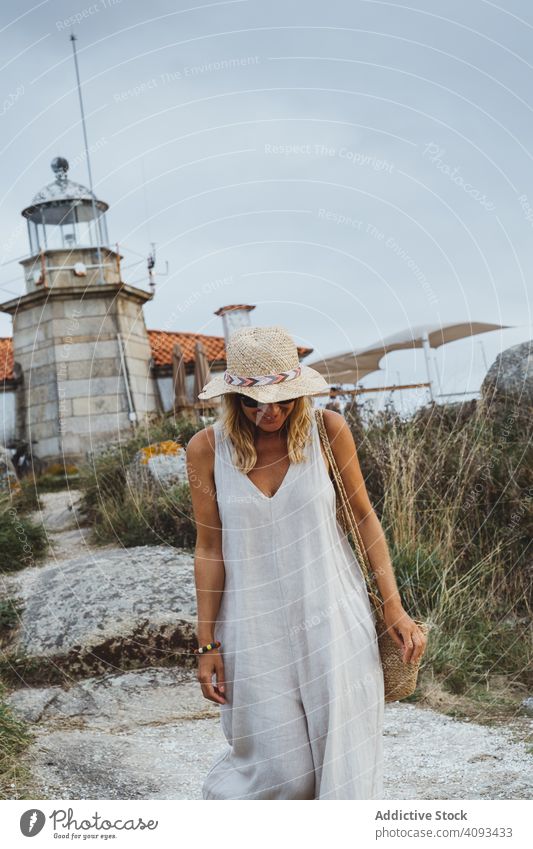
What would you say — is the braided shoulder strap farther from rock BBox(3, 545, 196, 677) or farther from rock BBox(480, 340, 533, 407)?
rock BBox(480, 340, 533, 407)

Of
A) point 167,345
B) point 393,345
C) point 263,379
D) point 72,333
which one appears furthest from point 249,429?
point 167,345

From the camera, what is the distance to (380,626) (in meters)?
2.72

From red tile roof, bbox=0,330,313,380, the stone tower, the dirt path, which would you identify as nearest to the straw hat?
the dirt path

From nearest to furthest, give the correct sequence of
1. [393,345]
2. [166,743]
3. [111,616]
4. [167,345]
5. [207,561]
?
[207,561], [166,743], [111,616], [393,345], [167,345]

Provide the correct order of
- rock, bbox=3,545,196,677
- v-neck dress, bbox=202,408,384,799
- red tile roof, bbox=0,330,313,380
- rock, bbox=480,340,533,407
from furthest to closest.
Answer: red tile roof, bbox=0,330,313,380
rock, bbox=480,340,533,407
rock, bbox=3,545,196,677
v-neck dress, bbox=202,408,384,799

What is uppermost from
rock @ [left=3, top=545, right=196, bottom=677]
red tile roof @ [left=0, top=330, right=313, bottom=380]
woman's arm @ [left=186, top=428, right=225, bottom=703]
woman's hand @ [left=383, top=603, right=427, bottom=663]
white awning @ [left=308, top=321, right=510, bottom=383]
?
red tile roof @ [left=0, top=330, right=313, bottom=380]

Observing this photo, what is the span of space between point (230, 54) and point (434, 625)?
Answer: 3.31 metres

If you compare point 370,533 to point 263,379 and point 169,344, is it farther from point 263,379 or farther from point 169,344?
point 169,344

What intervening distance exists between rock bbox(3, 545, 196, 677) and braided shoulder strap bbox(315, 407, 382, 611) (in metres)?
2.96

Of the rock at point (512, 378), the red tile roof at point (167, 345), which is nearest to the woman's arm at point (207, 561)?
the rock at point (512, 378)

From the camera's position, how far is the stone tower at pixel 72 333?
573 inches

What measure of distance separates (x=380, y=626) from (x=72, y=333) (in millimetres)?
13068

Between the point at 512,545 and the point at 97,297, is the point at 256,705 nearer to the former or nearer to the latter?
the point at 512,545

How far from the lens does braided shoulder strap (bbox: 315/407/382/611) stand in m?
2.67
